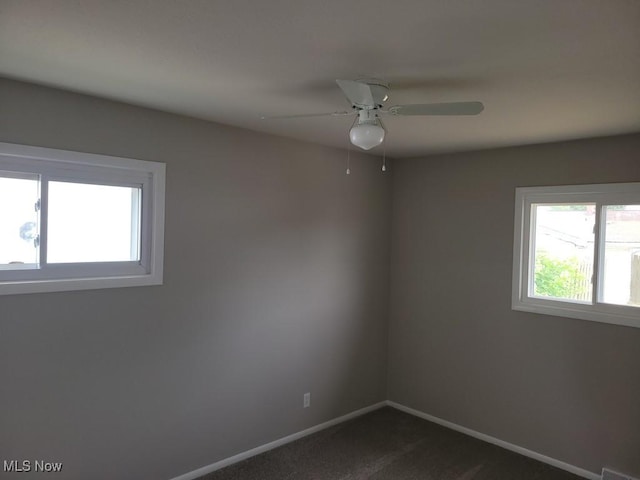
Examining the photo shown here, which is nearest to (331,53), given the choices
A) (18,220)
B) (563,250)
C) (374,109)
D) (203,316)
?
(374,109)

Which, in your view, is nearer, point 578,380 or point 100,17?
point 100,17

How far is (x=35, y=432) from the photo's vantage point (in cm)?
232

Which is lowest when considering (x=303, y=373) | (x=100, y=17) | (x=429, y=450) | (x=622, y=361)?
(x=429, y=450)

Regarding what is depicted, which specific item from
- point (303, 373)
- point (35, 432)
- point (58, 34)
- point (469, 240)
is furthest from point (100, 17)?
point (469, 240)

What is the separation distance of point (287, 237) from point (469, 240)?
155 cm

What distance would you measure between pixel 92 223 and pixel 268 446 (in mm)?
2052

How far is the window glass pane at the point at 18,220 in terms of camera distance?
2.27 metres

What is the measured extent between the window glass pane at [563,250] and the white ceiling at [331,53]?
81 cm

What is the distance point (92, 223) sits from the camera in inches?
101

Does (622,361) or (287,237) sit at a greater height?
(287,237)

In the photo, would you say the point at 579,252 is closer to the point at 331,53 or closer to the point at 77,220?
the point at 331,53

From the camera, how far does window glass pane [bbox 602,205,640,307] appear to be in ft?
9.84

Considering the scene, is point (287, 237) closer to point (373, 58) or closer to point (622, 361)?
point (373, 58)

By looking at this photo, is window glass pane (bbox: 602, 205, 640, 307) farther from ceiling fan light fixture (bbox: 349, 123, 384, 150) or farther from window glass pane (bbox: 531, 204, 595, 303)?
ceiling fan light fixture (bbox: 349, 123, 384, 150)
